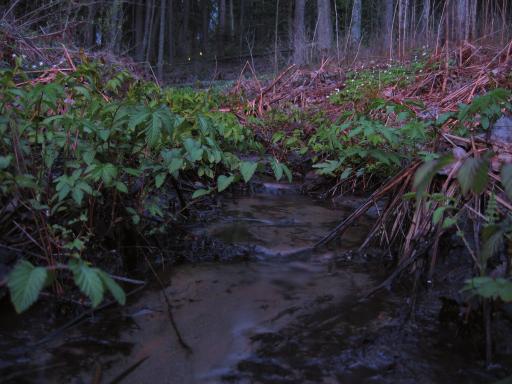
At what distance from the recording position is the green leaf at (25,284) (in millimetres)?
1176

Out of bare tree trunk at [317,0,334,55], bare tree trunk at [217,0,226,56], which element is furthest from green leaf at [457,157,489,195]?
bare tree trunk at [217,0,226,56]

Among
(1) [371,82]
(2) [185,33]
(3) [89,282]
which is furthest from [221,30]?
(3) [89,282]

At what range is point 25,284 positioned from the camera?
1209mm

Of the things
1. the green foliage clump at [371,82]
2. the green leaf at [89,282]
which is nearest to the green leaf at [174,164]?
the green leaf at [89,282]

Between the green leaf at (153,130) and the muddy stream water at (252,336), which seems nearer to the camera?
the muddy stream water at (252,336)

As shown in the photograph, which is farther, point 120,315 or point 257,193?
point 257,193

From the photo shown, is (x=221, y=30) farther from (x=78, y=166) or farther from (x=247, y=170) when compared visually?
(x=78, y=166)

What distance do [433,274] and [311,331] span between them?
2.20ft

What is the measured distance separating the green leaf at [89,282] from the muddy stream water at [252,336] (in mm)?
548

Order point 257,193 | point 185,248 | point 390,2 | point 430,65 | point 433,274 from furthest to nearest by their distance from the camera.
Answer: point 390,2 → point 430,65 → point 257,193 → point 185,248 → point 433,274

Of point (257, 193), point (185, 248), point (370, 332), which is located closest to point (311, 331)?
point (370, 332)

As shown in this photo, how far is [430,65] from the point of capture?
19.4ft

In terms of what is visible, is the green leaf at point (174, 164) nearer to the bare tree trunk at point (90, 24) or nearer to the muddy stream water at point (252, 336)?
the muddy stream water at point (252, 336)

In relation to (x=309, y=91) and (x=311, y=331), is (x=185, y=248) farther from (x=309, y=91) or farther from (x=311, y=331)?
(x=309, y=91)
